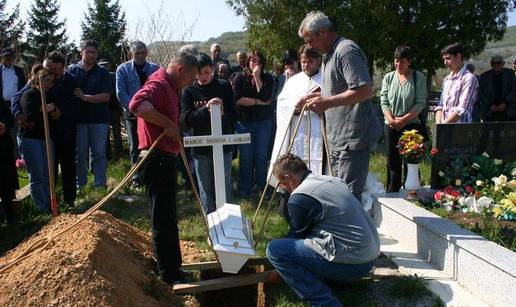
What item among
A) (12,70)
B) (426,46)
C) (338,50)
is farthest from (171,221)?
(426,46)

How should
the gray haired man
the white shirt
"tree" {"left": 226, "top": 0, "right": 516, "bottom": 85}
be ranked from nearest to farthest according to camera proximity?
the gray haired man < the white shirt < "tree" {"left": 226, "top": 0, "right": 516, "bottom": 85}

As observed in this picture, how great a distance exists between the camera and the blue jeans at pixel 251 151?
6.84 metres

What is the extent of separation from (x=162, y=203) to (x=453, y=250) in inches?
86.5

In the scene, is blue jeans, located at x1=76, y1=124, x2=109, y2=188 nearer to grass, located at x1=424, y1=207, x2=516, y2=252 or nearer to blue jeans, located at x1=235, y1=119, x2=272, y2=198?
blue jeans, located at x1=235, y1=119, x2=272, y2=198

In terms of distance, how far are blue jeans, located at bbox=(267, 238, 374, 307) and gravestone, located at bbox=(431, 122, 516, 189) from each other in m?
2.53

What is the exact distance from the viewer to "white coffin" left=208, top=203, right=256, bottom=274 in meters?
3.85

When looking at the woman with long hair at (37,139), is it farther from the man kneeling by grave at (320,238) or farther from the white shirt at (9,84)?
the man kneeling by grave at (320,238)

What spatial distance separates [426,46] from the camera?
13.9 meters

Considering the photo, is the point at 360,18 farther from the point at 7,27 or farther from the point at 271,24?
the point at 7,27

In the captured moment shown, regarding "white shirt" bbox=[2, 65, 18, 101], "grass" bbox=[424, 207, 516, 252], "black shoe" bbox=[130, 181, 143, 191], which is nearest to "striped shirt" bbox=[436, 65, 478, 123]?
"grass" bbox=[424, 207, 516, 252]

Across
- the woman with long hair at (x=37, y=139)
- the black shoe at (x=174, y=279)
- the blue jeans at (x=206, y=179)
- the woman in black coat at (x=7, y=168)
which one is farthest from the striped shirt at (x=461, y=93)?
the woman in black coat at (x=7, y=168)

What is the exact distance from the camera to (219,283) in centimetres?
405

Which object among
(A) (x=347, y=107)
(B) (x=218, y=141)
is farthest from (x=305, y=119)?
(B) (x=218, y=141)

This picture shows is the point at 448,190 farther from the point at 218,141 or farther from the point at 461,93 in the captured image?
the point at 218,141
